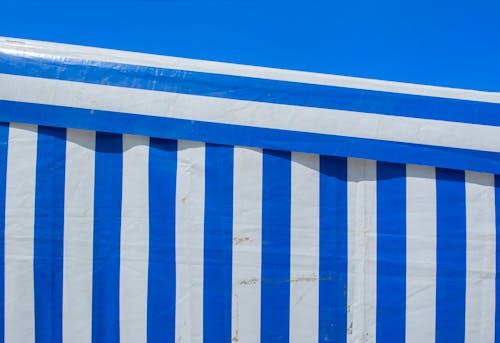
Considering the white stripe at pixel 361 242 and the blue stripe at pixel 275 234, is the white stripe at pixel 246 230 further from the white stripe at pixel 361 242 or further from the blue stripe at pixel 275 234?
the white stripe at pixel 361 242

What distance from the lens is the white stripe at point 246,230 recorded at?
1759 mm

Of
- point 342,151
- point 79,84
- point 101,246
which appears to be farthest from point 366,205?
point 79,84

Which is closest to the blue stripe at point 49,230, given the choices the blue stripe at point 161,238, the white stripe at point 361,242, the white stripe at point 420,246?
the blue stripe at point 161,238

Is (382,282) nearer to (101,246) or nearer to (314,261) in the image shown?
(314,261)

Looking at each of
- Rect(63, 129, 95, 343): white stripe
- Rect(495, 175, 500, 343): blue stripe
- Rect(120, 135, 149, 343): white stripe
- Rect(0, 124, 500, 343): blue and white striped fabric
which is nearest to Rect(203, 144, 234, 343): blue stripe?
Rect(0, 124, 500, 343): blue and white striped fabric

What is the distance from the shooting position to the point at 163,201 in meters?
1.75

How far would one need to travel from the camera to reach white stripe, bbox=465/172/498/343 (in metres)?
1.81

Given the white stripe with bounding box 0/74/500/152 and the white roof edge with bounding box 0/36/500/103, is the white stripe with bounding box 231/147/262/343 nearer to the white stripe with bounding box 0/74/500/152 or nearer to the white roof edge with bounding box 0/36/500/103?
the white stripe with bounding box 0/74/500/152

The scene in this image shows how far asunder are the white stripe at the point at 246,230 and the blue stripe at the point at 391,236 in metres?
0.54

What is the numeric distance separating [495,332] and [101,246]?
70.4 inches

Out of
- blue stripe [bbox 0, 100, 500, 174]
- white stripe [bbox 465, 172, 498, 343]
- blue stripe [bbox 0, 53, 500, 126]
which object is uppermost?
blue stripe [bbox 0, 53, 500, 126]

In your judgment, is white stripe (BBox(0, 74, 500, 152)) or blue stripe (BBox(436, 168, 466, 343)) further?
blue stripe (BBox(436, 168, 466, 343))

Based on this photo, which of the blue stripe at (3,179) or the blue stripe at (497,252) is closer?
the blue stripe at (3,179)

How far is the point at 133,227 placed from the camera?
1742 millimetres
